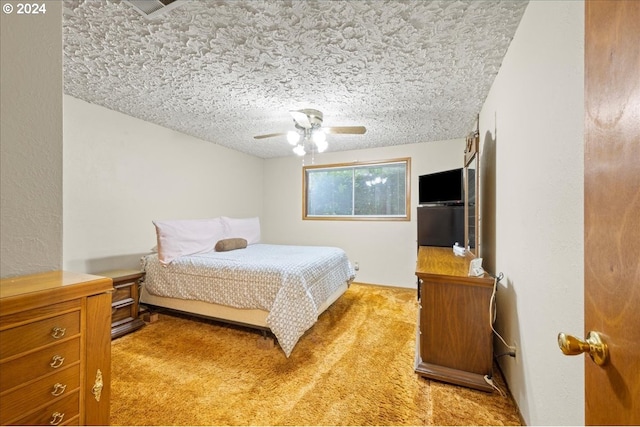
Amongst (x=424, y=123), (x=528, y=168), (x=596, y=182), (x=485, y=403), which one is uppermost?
(x=424, y=123)

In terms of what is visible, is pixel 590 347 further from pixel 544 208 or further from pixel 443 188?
pixel 443 188

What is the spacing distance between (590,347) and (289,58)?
2003mm

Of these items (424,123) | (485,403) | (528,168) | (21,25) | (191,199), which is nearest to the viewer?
(21,25)

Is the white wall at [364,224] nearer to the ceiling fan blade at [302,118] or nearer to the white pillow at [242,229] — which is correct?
the white pillow at [242,229]

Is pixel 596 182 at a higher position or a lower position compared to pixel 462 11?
lower

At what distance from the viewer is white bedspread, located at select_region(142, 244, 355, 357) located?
2086 millimetres

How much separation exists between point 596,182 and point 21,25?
1.77m

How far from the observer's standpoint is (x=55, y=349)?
2.47 ft

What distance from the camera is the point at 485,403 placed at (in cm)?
152

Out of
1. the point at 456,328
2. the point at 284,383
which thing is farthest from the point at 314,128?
the point at 284,383

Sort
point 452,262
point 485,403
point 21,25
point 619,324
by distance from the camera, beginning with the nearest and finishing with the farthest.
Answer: point 619,324 < point 21,25 < point 485,403 < point 452,262

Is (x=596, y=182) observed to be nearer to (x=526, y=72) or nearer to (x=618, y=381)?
(x=618, y=381)

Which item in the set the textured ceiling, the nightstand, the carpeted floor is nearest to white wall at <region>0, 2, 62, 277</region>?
the textured ceiling

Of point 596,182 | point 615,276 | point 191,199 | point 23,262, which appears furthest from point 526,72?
point 191,199
